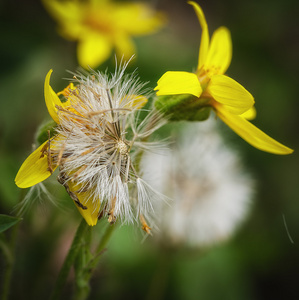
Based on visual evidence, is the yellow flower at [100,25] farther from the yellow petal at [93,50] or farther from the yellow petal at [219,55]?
the yellow petal at [219,55]

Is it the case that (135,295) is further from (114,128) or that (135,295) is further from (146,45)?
(146,45)

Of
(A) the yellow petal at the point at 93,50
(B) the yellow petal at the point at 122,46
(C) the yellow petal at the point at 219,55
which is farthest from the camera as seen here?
(B) the yellow petal at the point at 122,46

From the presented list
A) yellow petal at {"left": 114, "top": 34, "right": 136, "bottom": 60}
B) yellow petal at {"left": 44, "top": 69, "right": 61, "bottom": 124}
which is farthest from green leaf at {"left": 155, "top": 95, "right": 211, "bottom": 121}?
yellow petal at {"left": 114, "top": 34, "right": 136, "bottom": 60}

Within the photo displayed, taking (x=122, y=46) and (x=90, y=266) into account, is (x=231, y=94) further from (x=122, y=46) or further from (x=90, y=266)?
(x=122, y=46)

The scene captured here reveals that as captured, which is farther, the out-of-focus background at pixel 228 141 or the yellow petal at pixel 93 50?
the yellow petal at pixel 93 50

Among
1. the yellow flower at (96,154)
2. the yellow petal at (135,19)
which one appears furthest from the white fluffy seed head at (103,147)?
the yellow petal at (135,19)

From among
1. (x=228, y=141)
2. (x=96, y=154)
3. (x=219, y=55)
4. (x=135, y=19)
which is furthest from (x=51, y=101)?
(x=135, y=19)

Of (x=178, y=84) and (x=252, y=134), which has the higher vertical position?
(x=178, y=84)
